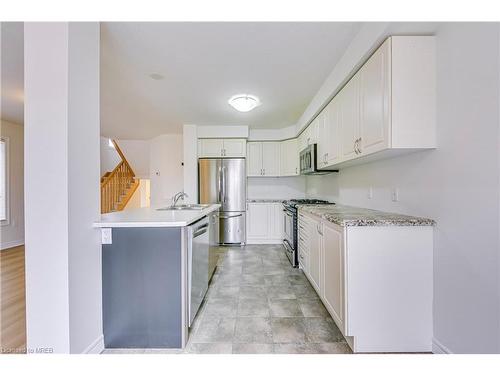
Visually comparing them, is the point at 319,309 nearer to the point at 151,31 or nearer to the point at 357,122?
the point at 357,122

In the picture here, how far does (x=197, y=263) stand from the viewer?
204 cm

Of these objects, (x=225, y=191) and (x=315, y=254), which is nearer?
(x=315, y=254)

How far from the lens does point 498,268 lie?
3.93 feet

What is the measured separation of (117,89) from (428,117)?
3.40 m

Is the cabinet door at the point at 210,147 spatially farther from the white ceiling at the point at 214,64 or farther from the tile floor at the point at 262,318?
the tile floor at the point at 262,318

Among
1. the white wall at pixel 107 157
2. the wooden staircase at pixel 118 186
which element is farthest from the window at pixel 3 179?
the white wall at pixel 107 157

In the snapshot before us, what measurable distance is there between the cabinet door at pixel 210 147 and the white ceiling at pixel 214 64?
30.9 inches

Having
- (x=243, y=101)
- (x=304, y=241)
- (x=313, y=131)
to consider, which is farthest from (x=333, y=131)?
(x=304, y=241)

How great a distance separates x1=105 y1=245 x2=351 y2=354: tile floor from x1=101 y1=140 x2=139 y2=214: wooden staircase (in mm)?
4684

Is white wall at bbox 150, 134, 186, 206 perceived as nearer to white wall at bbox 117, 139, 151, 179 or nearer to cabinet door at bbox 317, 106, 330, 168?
white wall at bbox 117, 139, 151, 179

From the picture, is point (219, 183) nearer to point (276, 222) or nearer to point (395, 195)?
point (276, 222)

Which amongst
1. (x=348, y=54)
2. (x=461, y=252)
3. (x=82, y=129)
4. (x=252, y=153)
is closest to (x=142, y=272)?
(x=82, y=129)

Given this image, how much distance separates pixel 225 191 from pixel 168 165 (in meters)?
2.15

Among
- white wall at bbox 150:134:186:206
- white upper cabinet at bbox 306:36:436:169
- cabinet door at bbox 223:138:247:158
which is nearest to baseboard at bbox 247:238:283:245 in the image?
cabinet door at bbox 223:138:247:158
